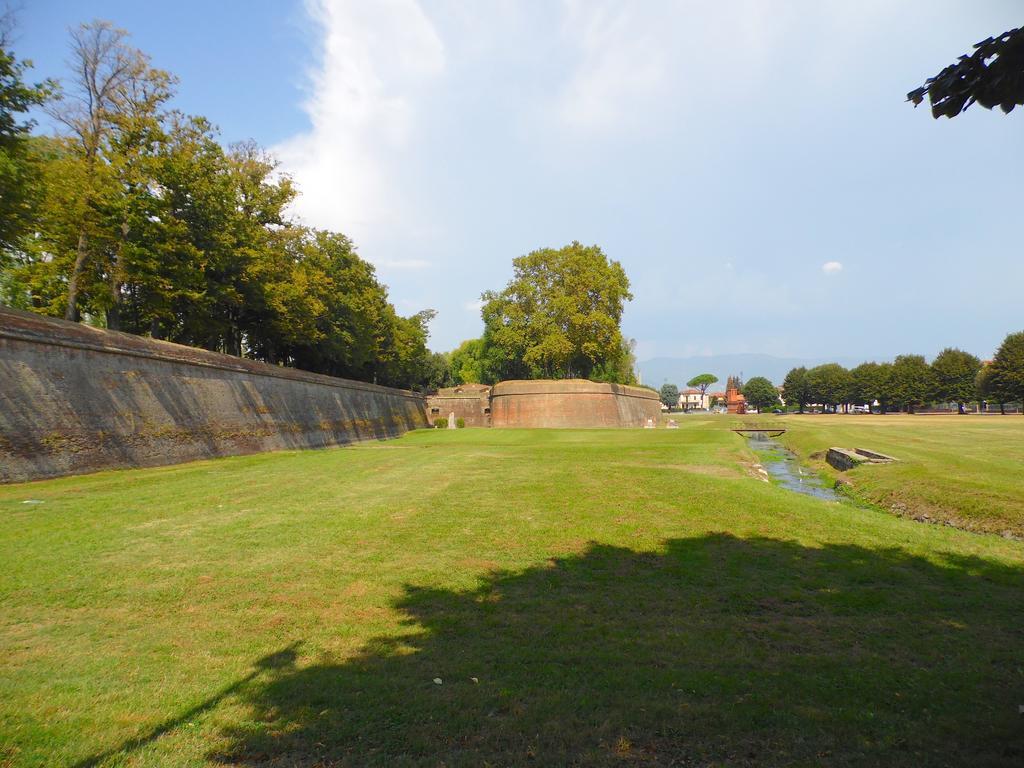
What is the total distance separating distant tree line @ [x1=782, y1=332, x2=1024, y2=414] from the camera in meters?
65.2

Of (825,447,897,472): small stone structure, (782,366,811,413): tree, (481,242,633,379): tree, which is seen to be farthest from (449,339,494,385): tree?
(782,366,811,413): tree

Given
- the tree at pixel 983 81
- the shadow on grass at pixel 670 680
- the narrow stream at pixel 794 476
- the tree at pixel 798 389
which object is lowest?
the narrow stream at pixel 794 476

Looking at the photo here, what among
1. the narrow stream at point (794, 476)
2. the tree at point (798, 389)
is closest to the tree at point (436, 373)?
the narrow stream at point (794, 476)

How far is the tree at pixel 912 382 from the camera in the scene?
266 feet

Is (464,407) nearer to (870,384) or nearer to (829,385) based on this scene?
(870,384)

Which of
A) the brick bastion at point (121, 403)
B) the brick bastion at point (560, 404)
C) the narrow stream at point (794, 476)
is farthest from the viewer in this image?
the brick bastion at point (560, 404)

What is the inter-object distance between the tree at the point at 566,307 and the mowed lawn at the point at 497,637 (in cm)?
4123

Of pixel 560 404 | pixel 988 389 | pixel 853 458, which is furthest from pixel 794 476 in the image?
pixel 988 389

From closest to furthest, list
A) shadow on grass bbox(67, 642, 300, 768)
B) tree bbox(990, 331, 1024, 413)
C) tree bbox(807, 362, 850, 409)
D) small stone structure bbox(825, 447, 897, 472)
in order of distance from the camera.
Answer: shadow on grass bbox(67, 642, 300, 768)
small stone structure bbox(825, 447, 897, 472)
tree bbox(990, 331, 1024, 413)
tree bbox(807, 362, 850, 409)

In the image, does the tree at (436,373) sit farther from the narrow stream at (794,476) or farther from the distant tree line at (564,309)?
the narrow stream at (794,476)

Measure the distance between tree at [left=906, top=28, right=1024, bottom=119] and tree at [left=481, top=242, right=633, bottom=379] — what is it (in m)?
46.0

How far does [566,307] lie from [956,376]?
68761 millimetres

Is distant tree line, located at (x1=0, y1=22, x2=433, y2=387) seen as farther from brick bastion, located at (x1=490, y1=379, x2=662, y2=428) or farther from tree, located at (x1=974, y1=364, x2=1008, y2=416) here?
tree, located at (x1=974, y1=364, x2=1008, y2=416)

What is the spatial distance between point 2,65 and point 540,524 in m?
20.0
